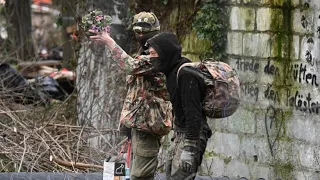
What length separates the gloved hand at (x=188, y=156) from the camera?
6820 millimetres

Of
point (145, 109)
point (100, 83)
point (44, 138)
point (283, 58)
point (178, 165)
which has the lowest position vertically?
point (44, 138)

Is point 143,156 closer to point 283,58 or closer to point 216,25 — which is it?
point 283,58

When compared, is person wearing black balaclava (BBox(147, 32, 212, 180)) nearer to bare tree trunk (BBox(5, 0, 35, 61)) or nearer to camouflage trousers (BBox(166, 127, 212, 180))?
camouflage trousers (BBox(166, 127, 212, 180))

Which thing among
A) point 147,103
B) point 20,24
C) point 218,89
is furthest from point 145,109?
point 20,24

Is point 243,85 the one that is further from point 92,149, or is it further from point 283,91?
point 92,149

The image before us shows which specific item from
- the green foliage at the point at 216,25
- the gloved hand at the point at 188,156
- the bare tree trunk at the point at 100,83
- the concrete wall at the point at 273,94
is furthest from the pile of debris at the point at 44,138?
the gloved hand at the point at 188,156

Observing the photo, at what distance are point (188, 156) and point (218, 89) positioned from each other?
570 mm

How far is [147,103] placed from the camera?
25.2 ft

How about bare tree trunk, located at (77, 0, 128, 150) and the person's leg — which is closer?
the person's leg

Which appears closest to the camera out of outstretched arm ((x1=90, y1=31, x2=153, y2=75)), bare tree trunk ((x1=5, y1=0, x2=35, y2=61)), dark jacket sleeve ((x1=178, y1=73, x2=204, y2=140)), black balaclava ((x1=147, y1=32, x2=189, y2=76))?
dark jacket sleeve ((x1=178, y1=73, x2=204, y2=140))

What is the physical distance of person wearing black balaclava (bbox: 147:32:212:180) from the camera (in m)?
6.81

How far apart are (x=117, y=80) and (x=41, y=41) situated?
479 inches

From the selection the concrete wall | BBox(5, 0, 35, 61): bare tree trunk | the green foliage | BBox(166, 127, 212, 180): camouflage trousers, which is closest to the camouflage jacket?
BBox(166, 127, 212, 180): camouflage trousers

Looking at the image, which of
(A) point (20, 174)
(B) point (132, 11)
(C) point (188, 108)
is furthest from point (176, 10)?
(C) point (188, 108)
